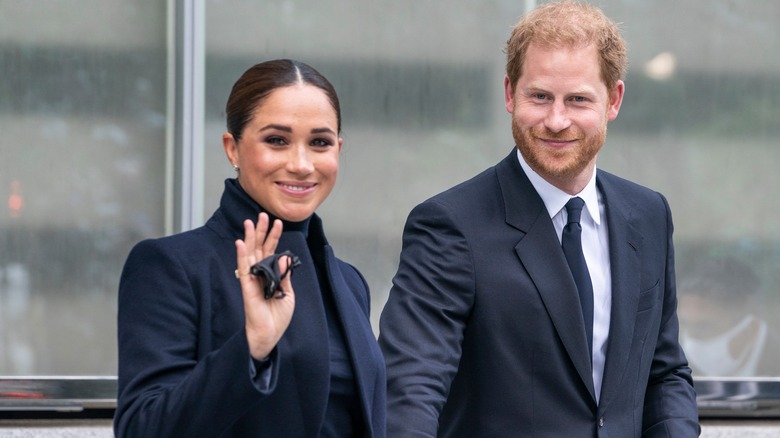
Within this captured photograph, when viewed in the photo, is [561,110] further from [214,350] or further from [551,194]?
[214,350]

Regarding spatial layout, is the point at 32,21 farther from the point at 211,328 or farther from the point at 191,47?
the point at 211,328

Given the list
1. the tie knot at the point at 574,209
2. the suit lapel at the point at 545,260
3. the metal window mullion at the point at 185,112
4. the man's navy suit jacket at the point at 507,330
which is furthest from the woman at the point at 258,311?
the metal window mullion at the point at 185,112

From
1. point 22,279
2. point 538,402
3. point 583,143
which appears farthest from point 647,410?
point 22,279

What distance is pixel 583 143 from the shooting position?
381 cm

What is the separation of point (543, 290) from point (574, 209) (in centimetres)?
30

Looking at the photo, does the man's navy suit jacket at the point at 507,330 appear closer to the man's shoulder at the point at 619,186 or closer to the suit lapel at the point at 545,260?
the suit lapel at the point at 545,260

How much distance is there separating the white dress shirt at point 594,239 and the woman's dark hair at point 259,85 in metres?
1.06

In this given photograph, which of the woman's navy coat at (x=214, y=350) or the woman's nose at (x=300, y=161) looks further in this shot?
the woman's nose at (x=300, y=161)

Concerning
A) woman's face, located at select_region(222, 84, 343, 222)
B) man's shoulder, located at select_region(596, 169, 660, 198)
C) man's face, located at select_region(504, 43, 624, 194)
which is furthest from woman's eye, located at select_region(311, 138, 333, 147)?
man's shoulder, located at select_region(596, 169, 660, 198)

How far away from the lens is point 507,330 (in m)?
3.73

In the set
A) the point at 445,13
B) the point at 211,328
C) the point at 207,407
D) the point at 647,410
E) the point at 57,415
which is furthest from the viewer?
the point at 445,13

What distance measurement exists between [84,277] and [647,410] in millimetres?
2902

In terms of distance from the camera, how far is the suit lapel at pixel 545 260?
3.71 meters

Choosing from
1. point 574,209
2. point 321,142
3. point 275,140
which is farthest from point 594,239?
point 275,140
